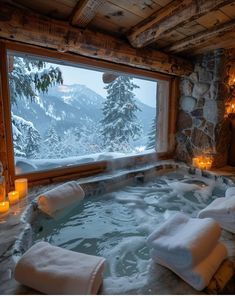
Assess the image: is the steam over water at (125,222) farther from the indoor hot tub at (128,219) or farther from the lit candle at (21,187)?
the lit candle at (21,187)

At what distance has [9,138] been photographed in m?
2.07

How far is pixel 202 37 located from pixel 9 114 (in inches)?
89.1

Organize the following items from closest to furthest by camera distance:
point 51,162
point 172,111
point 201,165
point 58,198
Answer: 1. point 58,198
2. point 51,162
3. point 201,165
4. point 172,111

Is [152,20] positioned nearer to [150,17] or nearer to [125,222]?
[150,17]

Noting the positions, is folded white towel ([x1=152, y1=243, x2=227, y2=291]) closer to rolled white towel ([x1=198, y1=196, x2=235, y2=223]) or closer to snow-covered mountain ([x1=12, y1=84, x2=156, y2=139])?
rolled white towel ([x1=198, y1=196, x2=235, y2=223])

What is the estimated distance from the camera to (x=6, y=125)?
204 cm

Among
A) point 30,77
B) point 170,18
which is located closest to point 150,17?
point 170,18

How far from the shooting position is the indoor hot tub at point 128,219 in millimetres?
1088

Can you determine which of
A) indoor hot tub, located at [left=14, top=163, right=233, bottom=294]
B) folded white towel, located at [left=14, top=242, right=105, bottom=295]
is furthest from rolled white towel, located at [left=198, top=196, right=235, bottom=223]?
folded white towel, located at [left=14, top=242, right=105, bottom=295]

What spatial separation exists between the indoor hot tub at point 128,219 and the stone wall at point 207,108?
0.49m

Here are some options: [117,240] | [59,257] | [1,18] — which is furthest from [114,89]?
[59,257]

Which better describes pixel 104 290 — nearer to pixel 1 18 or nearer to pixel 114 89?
pixel 1 18

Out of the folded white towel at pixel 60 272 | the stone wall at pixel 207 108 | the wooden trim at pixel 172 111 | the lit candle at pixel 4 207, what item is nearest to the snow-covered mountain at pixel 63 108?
the wooden trim at pixel 172 111

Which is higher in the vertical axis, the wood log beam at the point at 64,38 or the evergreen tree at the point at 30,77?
the wood log beam at the point at 64,38
